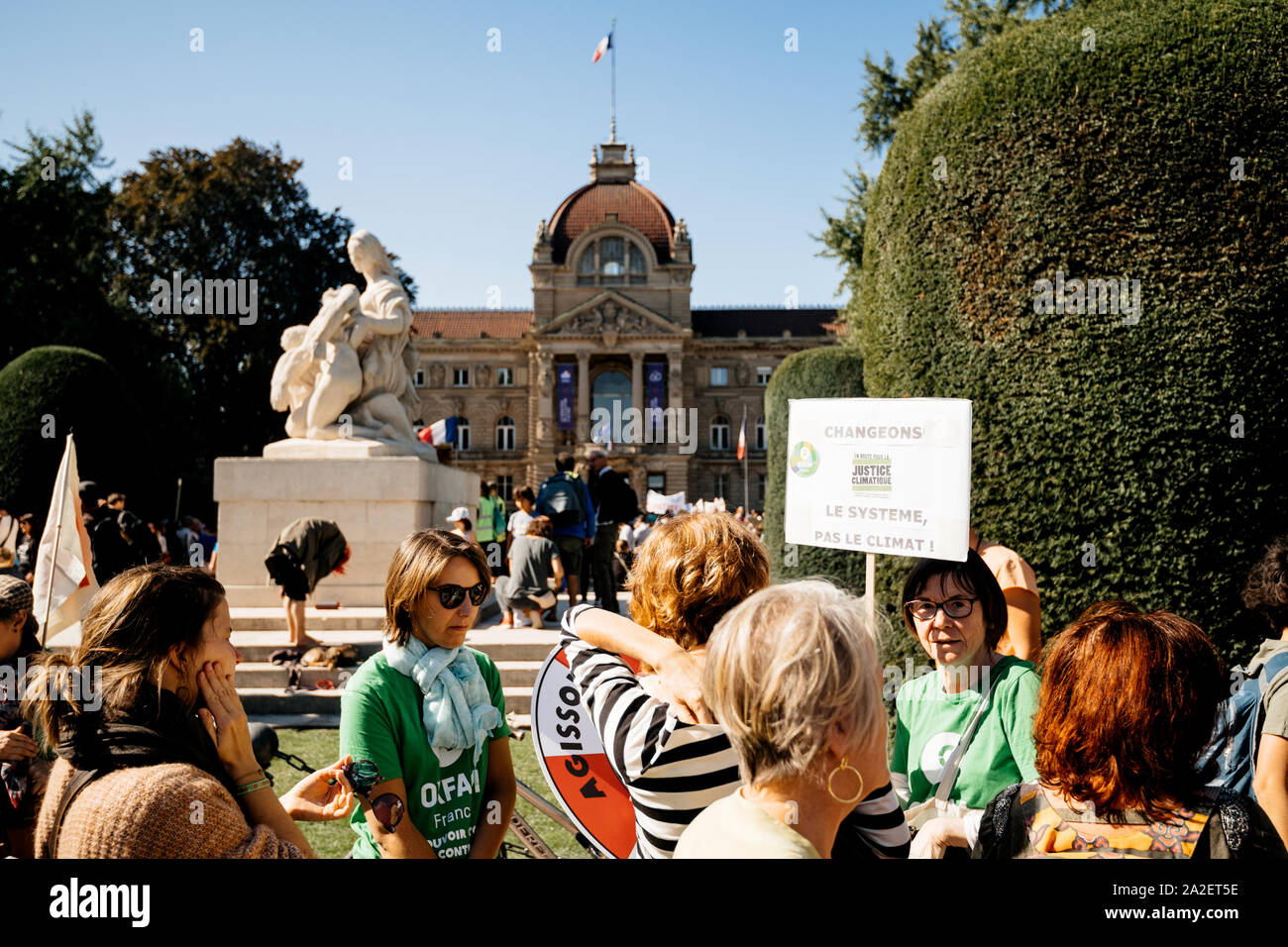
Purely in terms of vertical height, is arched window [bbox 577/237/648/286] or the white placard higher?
arched window [bbox 577/237/648/286]

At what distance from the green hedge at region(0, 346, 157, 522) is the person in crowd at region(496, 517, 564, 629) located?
10.2 metres

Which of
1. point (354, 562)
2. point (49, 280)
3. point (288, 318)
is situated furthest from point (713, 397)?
point (354, 562)

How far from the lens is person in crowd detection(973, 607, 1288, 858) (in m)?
1.79

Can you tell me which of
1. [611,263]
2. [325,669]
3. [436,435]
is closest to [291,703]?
[325,669]

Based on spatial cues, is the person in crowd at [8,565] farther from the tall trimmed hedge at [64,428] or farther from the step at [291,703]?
the tall trimmed hedge at [64,428]

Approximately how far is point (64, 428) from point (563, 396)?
154ft

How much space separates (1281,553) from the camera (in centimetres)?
292

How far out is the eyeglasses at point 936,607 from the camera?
2.77 meters

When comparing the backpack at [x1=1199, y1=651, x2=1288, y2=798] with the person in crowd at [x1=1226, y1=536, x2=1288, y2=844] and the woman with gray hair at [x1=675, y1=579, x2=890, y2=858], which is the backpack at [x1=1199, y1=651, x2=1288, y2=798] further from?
the woman with gray hair at [x1=675, y1=579, x2=890, y2=858]

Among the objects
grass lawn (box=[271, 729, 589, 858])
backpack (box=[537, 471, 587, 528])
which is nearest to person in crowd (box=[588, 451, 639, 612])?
backpack (box=[537, 471, 587, 528])

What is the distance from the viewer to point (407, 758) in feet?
8.14

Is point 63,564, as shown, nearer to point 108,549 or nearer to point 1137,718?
point 108,549
